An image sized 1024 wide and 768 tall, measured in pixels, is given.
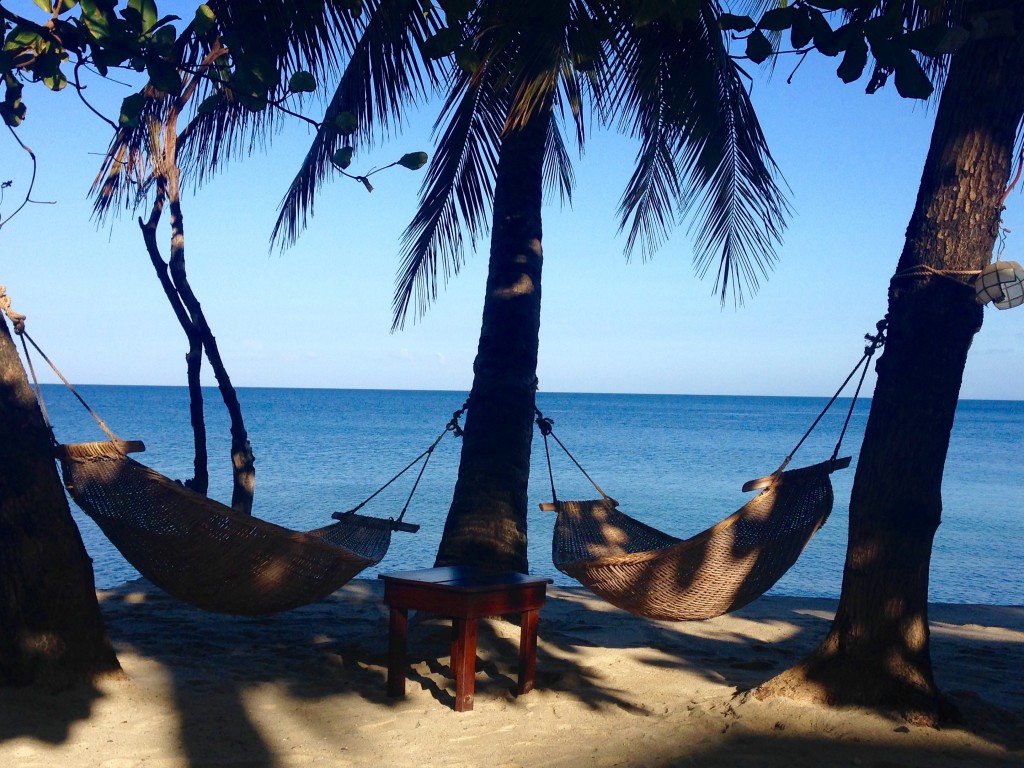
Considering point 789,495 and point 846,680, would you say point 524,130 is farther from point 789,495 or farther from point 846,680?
point 846,680

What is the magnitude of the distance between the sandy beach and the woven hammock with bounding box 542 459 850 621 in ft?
0.93

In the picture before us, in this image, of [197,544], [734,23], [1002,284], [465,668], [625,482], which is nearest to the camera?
[734,23]

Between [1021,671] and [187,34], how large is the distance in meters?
4.10

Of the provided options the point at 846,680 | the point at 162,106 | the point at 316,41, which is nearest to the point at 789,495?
the point at 846,680

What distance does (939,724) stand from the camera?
2209 mm

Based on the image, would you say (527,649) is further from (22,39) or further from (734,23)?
(22,39)

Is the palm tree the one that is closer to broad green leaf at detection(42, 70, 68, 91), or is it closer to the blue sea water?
broad green leaf at detection(42, 70, 68, 91)

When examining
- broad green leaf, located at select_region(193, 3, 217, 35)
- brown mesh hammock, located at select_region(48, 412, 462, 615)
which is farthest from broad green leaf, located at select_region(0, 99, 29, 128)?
brown mesh hammock, located at select_region(48, 412, 462, 615)

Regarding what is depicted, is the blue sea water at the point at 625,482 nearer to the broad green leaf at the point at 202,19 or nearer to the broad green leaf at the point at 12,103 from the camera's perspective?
the broad green leaf at the point at 12,103

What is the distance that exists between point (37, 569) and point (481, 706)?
1.24 m

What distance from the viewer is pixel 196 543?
264 cm

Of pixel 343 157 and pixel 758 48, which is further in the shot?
pixel 758 48

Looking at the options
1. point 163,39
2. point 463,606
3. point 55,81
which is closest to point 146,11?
point 163,39

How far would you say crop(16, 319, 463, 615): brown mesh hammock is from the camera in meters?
2.63
